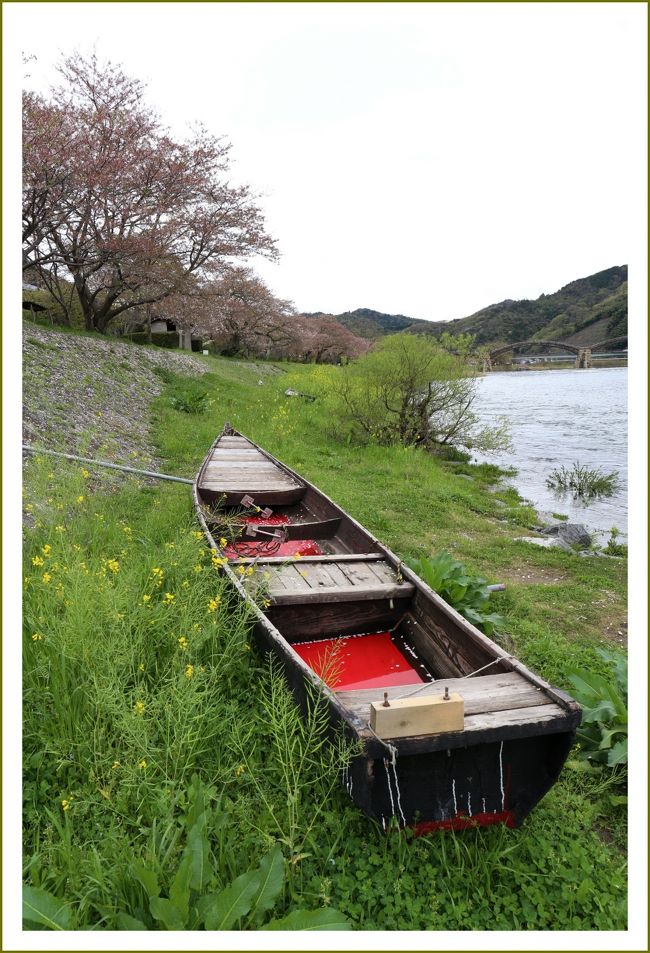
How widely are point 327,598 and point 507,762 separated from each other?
5.48ft

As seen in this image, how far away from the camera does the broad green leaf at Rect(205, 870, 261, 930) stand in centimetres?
205

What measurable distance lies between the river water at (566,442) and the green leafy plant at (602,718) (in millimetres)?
5714

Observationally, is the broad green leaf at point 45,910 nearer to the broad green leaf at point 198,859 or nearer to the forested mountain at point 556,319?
the broad green leaf at point 198,859

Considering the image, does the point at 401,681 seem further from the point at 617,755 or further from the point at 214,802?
the point at 214,802

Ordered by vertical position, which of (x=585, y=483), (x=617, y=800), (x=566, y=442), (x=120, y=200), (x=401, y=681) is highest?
(x=120, y=200)

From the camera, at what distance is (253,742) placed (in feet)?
10.3

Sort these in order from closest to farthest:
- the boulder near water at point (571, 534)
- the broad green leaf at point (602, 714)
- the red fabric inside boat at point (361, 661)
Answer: the broad green leaf at point (602, 714) < the red fabric inside boat at point (361, 661) < the boulder near water at point (571, 534)

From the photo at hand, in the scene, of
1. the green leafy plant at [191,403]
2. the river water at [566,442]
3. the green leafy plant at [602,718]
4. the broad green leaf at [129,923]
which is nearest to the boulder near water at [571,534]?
the river water at [566,442]

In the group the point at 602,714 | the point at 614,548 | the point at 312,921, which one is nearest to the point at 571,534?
the point at 614,548

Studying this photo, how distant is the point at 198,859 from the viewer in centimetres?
223

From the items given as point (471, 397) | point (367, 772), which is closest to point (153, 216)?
point (471, 397)

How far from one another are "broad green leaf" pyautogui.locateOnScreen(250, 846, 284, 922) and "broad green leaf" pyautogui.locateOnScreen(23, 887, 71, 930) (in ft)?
2.25

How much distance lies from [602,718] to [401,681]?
1.24 meters

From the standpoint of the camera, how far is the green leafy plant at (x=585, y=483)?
36.8 feet
